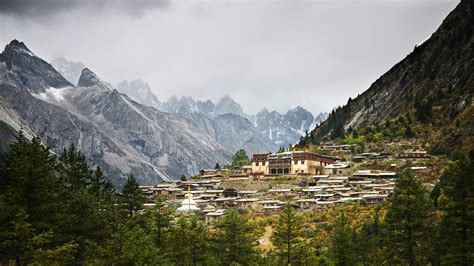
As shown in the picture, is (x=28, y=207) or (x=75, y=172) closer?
(x=28, y=207)

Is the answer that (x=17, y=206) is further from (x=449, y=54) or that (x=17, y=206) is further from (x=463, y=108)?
(x=449, y=54)

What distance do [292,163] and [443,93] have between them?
2325 inches

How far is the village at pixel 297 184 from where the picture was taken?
89.2m

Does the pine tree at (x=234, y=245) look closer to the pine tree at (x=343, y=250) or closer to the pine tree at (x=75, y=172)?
the pine tree at (x=343, y=250)

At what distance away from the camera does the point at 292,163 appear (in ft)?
392

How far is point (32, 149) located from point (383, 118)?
160364mm

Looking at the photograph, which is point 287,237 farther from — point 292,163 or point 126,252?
point 292,163

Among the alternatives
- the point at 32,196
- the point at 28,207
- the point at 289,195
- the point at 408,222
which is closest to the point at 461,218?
the point at 408,222

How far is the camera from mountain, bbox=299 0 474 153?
119 metres

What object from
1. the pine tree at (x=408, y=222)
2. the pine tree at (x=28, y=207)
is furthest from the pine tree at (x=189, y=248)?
the pine tree at (x=408, y=222)

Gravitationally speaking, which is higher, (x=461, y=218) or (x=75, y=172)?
(x=75, y=172)

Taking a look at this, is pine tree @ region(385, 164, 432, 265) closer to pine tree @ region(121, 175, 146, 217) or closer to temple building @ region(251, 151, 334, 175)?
pine tree @ region(121, 175, 146, 217)

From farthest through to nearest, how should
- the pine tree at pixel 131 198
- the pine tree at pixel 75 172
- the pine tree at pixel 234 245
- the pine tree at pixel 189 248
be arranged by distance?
1. the pine tree at pixel 75 172
2. the pine tree at pixel 131 198
3. the pine tree at pixel 234 245
4. the pine tree at pixel 189 248

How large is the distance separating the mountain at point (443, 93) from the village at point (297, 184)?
11.7 meters
